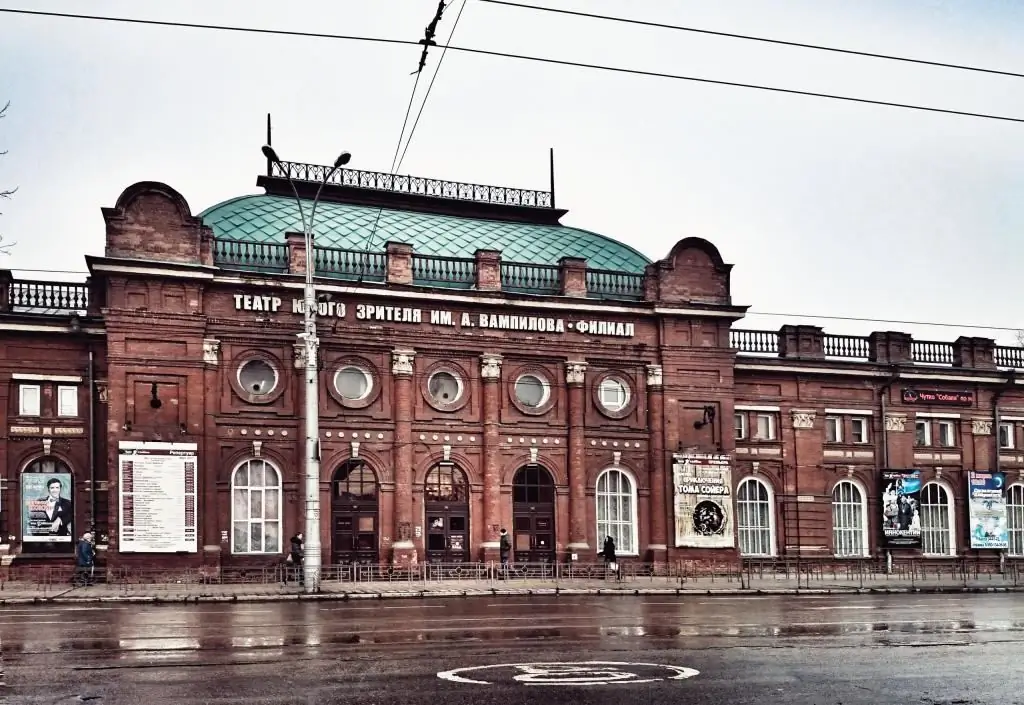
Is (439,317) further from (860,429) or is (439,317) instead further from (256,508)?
(860,429)

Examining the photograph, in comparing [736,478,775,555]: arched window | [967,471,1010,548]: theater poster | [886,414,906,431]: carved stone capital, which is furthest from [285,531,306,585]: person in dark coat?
[967,471,1010,548]: theater poster

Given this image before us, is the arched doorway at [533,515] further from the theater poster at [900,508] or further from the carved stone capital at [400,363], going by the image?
the theater poster at [900,508]

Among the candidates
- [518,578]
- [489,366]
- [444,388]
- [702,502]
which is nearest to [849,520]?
[702,502]

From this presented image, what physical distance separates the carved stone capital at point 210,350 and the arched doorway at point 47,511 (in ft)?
17.6

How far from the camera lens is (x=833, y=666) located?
16.2 meters

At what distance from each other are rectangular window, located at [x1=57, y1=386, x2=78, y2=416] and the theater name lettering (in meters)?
5.57

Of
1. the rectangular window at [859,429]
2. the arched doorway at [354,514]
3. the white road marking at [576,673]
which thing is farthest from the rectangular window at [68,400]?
the rectangular window at [859,429]

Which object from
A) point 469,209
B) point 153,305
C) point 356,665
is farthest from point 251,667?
point 469,209

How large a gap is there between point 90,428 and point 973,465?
111 feet

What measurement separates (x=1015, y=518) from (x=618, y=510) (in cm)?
1838

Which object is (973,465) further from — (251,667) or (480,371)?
(251,667)

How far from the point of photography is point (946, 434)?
4912cm

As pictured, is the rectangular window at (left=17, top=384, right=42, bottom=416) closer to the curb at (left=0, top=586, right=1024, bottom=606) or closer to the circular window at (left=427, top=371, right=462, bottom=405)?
the curb at (left=0, top=586, right=1024, bottom=606)

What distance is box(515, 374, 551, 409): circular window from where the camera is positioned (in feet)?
137
